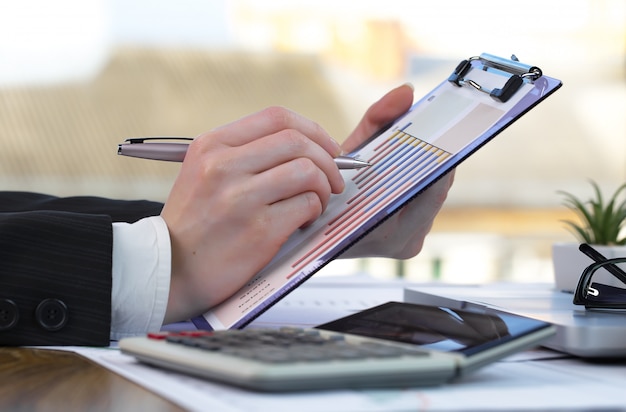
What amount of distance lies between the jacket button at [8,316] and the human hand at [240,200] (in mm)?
77

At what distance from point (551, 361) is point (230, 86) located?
726 cm

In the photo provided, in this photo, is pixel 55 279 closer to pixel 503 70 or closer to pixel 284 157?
pixel 284 157

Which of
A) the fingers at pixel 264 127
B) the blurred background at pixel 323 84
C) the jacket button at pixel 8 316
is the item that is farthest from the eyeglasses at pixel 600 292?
the blurred background at pixel 323 84

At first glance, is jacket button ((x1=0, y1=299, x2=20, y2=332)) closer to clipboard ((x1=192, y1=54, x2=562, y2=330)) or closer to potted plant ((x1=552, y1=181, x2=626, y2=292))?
clipboard ((x1=192, y1=54, x2=562, y2=330))

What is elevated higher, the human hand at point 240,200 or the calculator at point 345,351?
the human hand at point 240,200

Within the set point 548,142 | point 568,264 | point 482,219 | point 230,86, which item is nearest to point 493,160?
point 548,142

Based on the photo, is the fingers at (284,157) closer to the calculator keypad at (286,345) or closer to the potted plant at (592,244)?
the calculator keypad at (286,345)

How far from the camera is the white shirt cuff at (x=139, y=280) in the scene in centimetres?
45

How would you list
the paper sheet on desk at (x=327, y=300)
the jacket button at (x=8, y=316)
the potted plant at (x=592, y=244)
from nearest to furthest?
the jacket button at (x=8, y=316) < the paper sheet on desk at (x=327, y=300) < the potted plant at (x=592, y=244)

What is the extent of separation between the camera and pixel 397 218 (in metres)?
0.62

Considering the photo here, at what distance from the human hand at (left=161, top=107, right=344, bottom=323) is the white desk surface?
7 cm

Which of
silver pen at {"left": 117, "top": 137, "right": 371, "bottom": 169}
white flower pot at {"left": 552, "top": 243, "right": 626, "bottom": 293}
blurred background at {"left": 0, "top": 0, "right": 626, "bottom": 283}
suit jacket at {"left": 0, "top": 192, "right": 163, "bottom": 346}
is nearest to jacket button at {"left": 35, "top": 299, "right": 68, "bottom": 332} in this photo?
suit jacket at {"left": 0, "top": 192, "right": 163, "bottom": 346}

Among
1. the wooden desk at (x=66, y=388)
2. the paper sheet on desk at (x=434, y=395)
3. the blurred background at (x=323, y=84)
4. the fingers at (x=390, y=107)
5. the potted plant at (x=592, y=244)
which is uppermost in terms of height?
the blurred background at (x=323, y=84)

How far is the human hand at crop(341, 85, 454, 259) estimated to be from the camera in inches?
23.1
